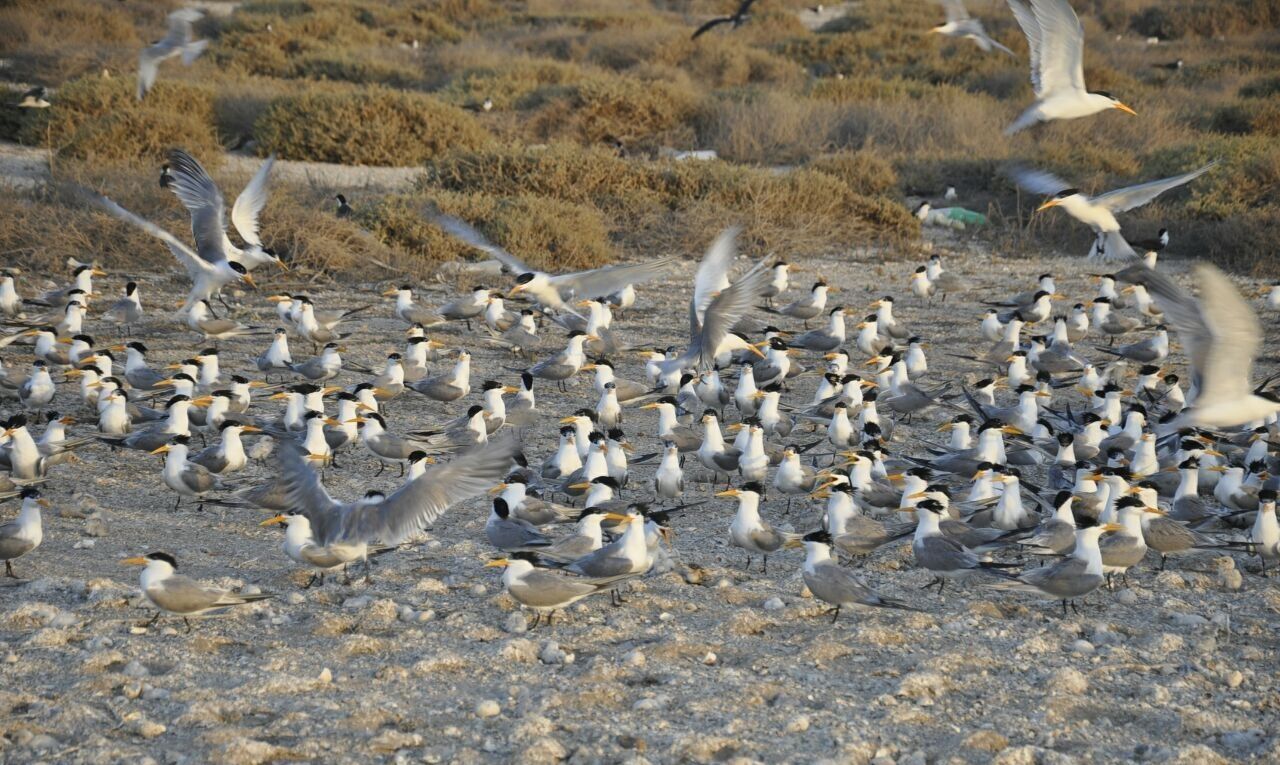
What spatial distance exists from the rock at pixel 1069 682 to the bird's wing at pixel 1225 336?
2.86 meters

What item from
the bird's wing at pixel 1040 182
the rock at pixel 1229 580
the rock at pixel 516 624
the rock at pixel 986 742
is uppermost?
the rock at pixel 986 742

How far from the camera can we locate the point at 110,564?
6.29 meters

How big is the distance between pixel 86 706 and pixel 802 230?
35.5ft

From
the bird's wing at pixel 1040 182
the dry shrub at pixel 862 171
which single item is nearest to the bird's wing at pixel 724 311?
the bird's wing at pixel 1040 182

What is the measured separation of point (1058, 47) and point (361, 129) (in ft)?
31.0

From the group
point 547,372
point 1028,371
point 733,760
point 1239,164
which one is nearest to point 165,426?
point 547,372

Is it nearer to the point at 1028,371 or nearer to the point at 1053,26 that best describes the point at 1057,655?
the point at 1028,371

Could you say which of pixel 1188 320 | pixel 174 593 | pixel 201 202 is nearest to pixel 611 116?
pixel 201 202

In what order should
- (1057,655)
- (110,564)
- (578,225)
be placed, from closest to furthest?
(1057,655), (110,564), (578,225)

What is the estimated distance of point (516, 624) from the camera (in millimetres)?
5754

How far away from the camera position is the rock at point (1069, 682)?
17.1 feet

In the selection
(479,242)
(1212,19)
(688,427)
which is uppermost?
(479,242)

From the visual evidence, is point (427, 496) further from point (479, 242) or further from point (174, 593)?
point (479, 242)

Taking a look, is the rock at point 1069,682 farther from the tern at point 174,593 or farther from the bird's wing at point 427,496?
the tern at point 174,593
